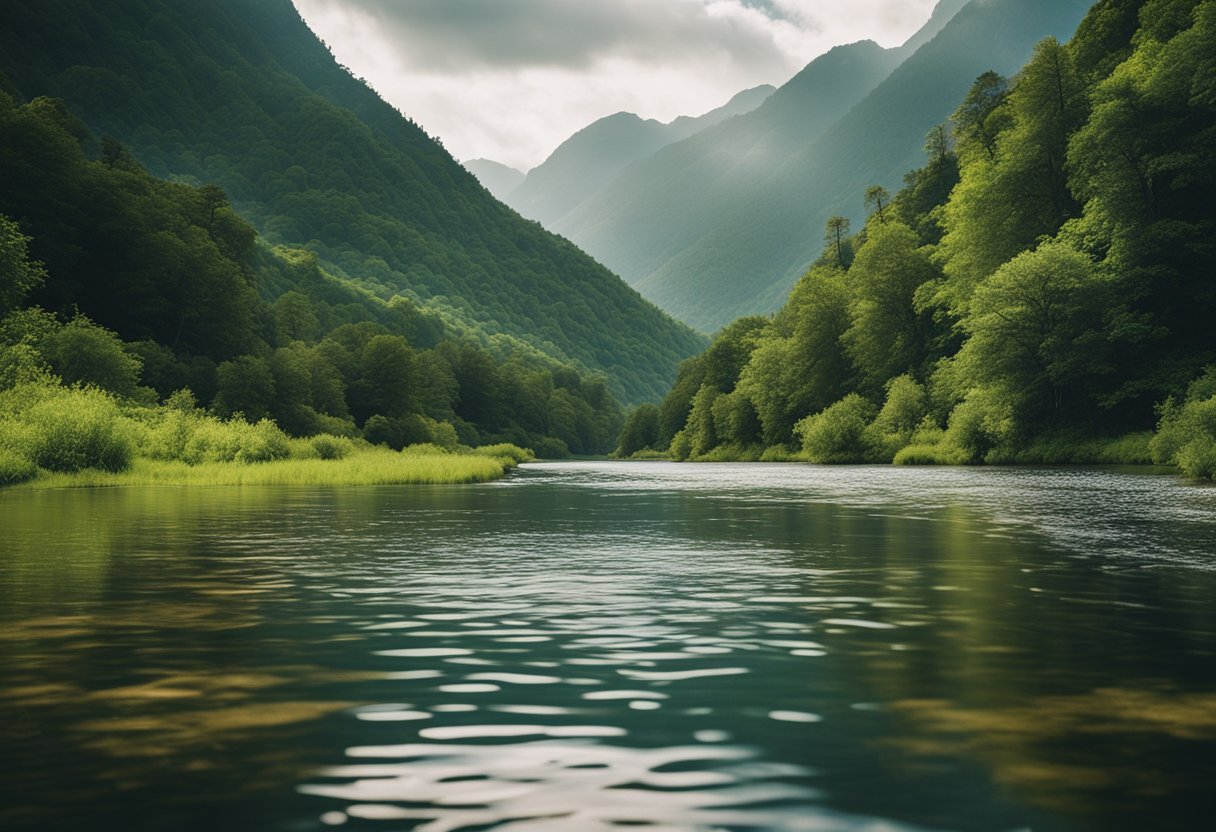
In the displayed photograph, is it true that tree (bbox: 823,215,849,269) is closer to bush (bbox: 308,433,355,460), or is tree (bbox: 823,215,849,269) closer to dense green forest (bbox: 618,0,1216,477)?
dense green forest (bbox: 618,0,1216,477)

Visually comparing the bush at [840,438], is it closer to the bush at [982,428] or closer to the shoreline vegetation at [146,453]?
the bush at [982,428]

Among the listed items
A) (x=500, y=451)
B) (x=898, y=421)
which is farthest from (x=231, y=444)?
(x=500, y=451)

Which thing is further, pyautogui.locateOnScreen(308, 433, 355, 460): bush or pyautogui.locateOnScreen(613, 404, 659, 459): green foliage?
pyautogui.locateOnScreen(613, 404, 659, 459): green foliage

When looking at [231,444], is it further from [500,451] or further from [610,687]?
[500,451]

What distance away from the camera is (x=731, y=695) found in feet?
29.2

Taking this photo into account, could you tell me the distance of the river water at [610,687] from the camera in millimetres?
6055

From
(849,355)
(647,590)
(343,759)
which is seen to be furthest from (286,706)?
(849,355)

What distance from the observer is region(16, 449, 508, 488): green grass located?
4981 cm

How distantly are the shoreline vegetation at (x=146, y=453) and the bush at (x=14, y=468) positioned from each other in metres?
0.04

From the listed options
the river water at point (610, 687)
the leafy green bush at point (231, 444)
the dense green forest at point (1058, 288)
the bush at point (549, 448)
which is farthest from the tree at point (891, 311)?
the bush at point (549, 448)

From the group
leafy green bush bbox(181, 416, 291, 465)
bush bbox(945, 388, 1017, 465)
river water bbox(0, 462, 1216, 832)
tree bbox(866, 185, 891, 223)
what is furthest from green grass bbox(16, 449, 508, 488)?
Result: tree bbox(866, 185, 891, 223)

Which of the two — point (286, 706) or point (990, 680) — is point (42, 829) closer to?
point (286, 706)

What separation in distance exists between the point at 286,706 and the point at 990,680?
20.2 ft

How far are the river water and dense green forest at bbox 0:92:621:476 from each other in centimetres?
3975
